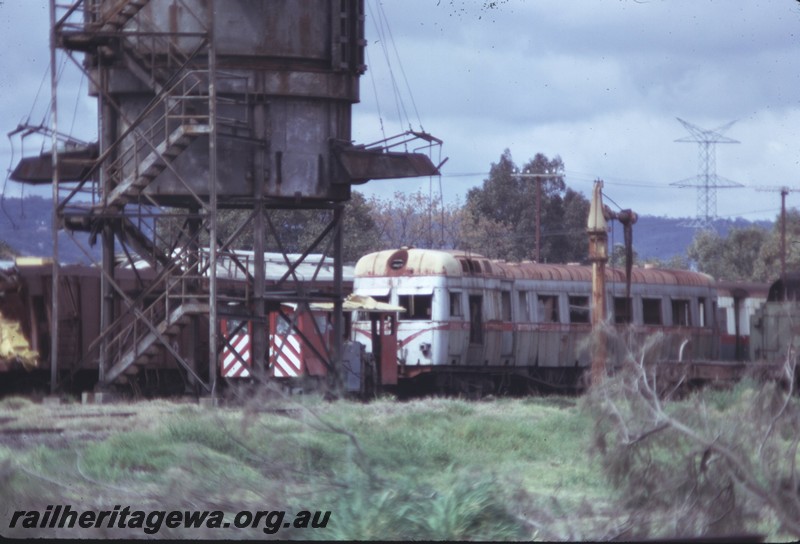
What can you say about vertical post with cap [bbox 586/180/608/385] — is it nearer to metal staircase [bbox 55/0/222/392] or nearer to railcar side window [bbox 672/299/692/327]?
metal staircase [bbox 55/0/222/392]

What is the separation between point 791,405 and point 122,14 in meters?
17.9

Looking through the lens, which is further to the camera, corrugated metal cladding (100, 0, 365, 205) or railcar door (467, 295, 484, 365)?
railcar door (467, 295, 484, 365)

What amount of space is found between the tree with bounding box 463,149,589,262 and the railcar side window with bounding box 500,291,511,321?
39.0m

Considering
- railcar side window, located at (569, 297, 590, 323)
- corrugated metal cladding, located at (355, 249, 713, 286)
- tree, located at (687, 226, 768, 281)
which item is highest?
tree, located at (687, 226, 768, 281)

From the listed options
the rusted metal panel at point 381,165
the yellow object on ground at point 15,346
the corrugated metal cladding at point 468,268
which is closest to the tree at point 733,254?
the corrugated metal cladding at point 468,268

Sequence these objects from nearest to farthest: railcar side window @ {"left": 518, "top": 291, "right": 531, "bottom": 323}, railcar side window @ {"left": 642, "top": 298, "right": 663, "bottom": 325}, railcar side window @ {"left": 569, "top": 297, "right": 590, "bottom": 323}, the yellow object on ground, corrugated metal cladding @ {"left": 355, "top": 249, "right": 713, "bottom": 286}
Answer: the yellow object on ground → corrugated metal cladding @ {"left": 355, "top": 249, "right": 713, "bottom": 286} → railcar side window @ {"left": 518, "top": 291, "right": 531, "bottom": 323} → railcar side window @ {"left": 569, "top": 297, "right": 590, "bottom": 323} → railcar side window @ {"left": 642, "top": 298, "right": 663, "bottom": 325}

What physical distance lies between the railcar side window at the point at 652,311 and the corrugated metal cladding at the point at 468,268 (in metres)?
0.59

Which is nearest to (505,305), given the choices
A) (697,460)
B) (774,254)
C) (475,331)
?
(475,331)

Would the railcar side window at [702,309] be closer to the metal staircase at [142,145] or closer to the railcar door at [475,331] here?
the railcar door at [475,331]

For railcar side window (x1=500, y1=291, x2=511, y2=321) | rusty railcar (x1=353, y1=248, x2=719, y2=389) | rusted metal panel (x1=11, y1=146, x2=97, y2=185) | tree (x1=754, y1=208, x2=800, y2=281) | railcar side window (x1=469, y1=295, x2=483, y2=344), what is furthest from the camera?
tree (x1=754, y1=208, x2=800, y2=281)

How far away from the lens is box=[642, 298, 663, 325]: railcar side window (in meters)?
38.8

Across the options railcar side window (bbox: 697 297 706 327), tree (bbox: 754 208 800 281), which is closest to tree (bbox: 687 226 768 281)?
tree (bbox: 754 208 800 281)

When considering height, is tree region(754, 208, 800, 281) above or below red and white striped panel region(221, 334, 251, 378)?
above

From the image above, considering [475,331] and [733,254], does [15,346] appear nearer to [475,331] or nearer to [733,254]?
[475,331]
